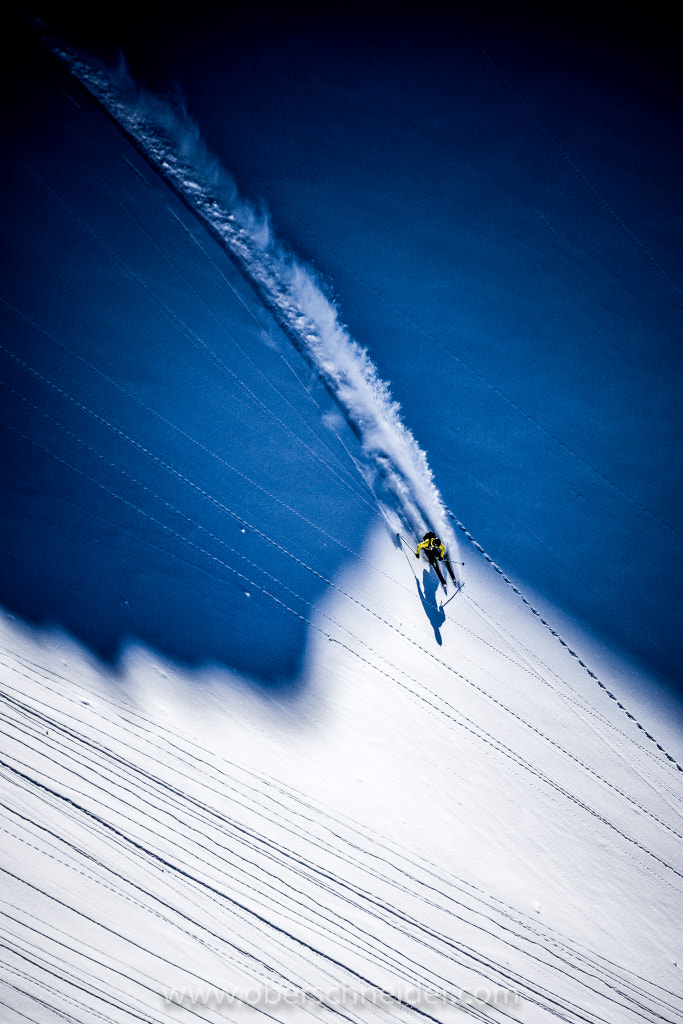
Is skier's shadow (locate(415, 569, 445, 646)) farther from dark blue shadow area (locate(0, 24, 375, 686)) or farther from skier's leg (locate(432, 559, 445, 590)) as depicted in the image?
dark blue shadow area (locate(0, 24, 375, 686))

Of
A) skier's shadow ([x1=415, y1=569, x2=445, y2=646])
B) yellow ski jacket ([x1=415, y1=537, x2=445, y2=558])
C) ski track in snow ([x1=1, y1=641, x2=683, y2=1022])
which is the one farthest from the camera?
skier's shadow ([x1=415, y1=569, x2=445, y2=646])

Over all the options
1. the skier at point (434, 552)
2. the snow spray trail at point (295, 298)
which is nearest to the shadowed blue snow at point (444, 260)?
the snow spray trail at point (295, 298)

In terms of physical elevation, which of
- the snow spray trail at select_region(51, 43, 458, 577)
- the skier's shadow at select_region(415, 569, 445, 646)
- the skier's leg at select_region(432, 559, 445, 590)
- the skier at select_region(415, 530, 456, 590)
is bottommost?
the skier's shadow at select_region(415, 569, 445, 646)

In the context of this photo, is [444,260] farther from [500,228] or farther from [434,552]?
[434,552]

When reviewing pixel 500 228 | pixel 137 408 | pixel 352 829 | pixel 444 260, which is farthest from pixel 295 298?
pixel 352 829

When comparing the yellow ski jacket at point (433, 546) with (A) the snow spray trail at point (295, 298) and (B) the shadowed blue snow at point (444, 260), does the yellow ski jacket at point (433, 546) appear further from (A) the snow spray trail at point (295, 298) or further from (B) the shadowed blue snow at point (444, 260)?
(B) the shadowed blue snow at point (444, 260)

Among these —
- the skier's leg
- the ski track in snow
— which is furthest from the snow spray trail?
the ski track in snow

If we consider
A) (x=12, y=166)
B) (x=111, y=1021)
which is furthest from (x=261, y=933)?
(x=12, y=166)
